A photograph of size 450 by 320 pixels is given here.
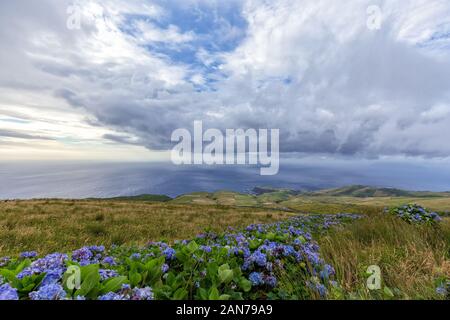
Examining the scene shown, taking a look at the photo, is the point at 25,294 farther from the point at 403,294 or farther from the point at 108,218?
the point at 108,218

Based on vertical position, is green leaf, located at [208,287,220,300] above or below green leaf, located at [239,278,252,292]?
above

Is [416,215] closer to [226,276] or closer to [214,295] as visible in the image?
[226,276]

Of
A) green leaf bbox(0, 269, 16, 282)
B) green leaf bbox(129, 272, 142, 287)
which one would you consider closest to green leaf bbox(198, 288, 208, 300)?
green leaf bbox(129, 272, 142, 287)

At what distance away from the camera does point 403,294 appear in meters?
2.65

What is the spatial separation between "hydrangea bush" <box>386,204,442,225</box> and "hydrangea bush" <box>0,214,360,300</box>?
5737mm

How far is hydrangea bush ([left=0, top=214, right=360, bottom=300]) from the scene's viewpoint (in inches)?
73.0

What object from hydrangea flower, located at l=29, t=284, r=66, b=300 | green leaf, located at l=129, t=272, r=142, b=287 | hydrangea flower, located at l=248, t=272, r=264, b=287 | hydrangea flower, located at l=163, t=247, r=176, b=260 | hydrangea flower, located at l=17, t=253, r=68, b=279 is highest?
hydrangea flower, located at l=29, t=284, r=66, b=300

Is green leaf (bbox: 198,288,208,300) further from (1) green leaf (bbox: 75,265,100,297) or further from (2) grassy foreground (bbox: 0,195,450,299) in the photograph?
(1) green leaf (bbox: 75,265,100,297)

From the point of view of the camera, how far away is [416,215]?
7.32 meters

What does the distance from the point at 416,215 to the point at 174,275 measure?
823cm

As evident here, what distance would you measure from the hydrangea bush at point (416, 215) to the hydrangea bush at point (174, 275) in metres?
5.74

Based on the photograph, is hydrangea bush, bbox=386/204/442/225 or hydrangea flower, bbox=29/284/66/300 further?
hydrangea bush, bbox=386/204/442/225

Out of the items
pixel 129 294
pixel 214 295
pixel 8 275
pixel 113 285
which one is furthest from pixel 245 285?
pixel 8 275
